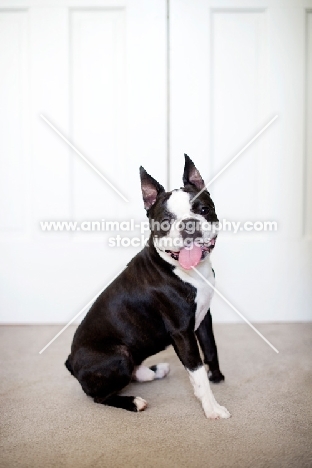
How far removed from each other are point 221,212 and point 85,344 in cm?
132

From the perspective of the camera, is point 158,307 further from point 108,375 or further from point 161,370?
point 161,370

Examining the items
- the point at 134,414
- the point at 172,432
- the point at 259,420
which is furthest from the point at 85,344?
the point at 259,420

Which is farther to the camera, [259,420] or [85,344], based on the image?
[85,344]

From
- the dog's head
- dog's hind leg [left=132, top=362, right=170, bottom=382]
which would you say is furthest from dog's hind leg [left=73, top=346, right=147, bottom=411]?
the dog's head

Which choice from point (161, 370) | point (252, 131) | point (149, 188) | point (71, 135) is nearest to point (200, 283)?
point (149, 188)

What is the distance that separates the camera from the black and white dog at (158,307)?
5.24 ft

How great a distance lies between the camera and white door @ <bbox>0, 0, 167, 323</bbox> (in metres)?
2.67

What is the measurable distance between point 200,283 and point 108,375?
0.46 metres

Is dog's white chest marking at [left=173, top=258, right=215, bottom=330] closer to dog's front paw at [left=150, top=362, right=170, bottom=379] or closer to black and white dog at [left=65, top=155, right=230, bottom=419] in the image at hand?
black and white dog at [left=65, top=155, right=230, bottom=419]

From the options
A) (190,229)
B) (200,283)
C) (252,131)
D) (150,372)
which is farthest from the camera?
(252,131)

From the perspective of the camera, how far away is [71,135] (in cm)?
272

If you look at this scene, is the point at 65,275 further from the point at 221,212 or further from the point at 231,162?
the point at 231,162

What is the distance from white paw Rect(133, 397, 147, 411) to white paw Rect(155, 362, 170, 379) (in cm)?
30

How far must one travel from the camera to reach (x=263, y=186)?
8.92 feet
